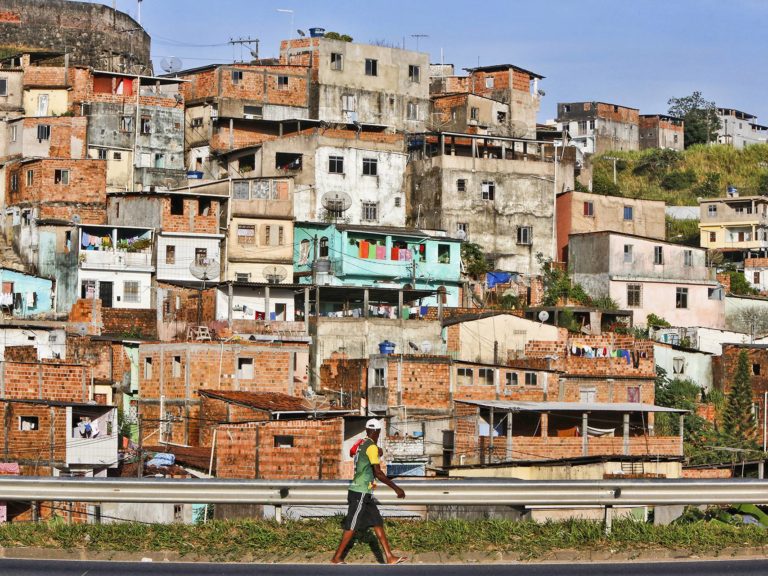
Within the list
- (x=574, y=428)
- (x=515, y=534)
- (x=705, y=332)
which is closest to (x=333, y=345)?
(x=574, y=428)

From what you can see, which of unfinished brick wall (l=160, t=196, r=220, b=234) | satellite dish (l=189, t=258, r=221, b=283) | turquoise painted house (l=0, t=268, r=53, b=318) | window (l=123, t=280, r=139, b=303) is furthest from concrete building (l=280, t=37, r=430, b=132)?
turquoise painted house (l=0, t=268, r=53, b=318)

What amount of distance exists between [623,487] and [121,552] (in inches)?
204

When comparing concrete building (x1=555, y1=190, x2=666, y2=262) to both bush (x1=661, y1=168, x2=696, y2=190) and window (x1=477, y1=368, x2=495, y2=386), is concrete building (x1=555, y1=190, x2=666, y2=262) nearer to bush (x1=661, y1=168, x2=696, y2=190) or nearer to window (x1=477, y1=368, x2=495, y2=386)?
window (x1=477, y1=368, x2=495, y2=386)

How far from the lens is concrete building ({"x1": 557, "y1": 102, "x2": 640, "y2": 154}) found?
9738cm

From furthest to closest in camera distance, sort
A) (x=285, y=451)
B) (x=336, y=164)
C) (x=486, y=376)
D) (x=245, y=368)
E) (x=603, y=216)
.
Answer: (x=603, y=216)
(x=336, y=164)
(x=486, y=376)
(x=245, y=368)
(x=285, y=451)

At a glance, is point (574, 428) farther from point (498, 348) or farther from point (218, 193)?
point (218, 193)

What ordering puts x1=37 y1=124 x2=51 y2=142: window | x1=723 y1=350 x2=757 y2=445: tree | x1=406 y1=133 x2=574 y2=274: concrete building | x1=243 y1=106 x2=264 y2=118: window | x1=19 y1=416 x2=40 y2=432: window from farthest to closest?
x1=243 y1=106 x2=264 y2=118: window < x1=406 y1=133 x2=574 y2=274: concrete building < x1=37 y1=124 x2=51 y2=142: window < x1=723 y1=350 x2=757 y2=445: tree < x1=19 y1=416 x2=40 y2=432: window

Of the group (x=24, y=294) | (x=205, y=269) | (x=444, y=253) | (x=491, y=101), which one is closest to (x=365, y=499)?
(x=205, y=269)

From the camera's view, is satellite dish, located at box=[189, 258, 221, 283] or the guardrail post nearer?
the guardrail post

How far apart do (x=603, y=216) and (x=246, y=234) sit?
17675mm

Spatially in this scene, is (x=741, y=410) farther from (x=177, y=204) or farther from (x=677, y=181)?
(x=677, y=181)

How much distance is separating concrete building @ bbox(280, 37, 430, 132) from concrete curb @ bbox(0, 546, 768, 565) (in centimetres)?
5029

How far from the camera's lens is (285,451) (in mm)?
30484

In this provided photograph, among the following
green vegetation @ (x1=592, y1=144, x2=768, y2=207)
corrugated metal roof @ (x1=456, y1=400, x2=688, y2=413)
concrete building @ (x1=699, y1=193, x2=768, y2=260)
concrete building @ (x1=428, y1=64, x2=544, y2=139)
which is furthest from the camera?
green vegetation @ (x1=592, y1=144, x2=768, y2=207)
